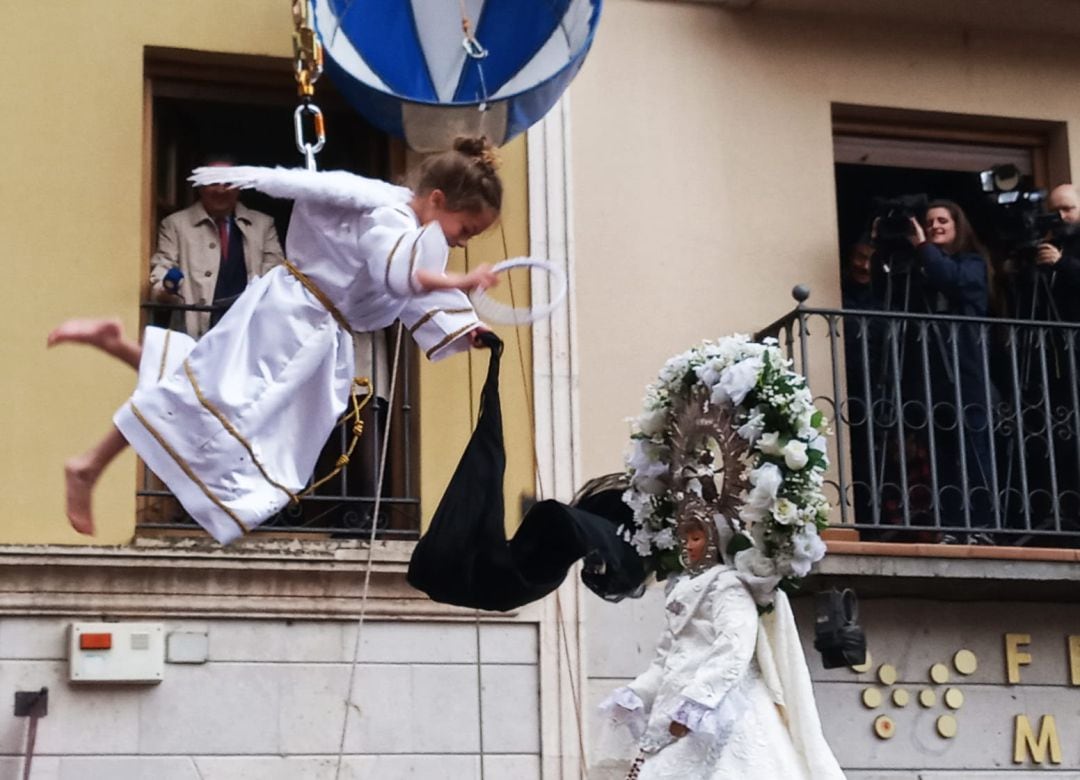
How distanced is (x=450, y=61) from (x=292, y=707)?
9.38 feet

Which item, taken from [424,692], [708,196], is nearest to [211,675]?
[424,692]

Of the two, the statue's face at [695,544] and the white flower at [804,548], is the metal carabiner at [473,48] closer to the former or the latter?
the statue's face at [695,544]

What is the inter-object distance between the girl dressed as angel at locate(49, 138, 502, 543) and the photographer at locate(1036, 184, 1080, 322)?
4687 millimetres

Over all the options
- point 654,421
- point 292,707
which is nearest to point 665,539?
point 654,421

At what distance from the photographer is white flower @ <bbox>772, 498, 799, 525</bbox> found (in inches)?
320

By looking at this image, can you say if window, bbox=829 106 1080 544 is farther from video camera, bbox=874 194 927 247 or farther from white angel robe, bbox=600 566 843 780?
white angel robe, bbox=600 566 843 780

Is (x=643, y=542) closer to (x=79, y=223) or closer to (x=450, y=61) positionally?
(x=450, y=61)

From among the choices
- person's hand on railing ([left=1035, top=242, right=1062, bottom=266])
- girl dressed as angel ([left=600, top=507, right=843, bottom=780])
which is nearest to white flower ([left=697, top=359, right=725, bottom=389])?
girl dressed as angel ([left=600, top=507, right=843, bottom=780])

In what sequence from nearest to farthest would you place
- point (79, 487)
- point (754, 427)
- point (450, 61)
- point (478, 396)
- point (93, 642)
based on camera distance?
point (79, 487) → point (754, 427) → point (93, 642) → point (450, 61) → point (478, 396)

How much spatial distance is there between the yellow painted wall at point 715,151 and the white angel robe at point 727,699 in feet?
9.13

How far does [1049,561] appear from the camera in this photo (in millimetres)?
11188

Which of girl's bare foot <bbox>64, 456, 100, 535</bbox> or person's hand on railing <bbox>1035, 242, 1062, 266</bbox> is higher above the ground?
person's hand on railing <bbox>1035, 242, 1062, 266</bbox>

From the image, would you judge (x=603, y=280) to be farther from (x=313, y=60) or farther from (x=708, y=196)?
(x=313, y=60)

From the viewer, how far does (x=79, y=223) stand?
10.9 metres
